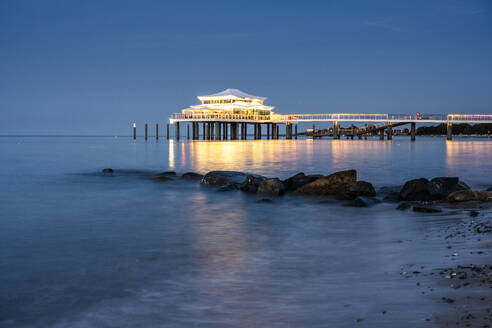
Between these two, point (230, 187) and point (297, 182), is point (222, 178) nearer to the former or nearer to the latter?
point (230, 187)

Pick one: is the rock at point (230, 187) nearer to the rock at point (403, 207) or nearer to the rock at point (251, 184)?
the rock at point (251, 184)

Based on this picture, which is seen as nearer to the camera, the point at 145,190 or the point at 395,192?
the point at 395,192

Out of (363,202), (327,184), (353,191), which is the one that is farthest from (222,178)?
(363,202)

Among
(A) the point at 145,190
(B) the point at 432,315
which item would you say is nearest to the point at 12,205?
(A) the point at 145,190

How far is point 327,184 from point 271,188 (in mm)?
1784

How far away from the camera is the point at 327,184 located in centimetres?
1442

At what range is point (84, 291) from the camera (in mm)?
5766

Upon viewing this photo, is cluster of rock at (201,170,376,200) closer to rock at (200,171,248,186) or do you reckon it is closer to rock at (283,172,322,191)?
rock at (283,172,322,191)

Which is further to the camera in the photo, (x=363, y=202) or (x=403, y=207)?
(x=363, y=202)

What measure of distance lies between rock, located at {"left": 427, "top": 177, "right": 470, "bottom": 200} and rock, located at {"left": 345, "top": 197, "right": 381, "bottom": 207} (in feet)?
5.05

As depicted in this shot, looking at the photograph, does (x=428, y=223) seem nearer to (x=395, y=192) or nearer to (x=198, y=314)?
(x=395, y=192)

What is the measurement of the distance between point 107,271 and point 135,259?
0.72 metres

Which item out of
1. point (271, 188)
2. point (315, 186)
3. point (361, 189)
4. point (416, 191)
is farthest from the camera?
point (271, 188)

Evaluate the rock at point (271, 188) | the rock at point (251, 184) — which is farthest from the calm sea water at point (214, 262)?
the rock at point (251, 184)
